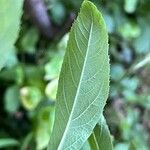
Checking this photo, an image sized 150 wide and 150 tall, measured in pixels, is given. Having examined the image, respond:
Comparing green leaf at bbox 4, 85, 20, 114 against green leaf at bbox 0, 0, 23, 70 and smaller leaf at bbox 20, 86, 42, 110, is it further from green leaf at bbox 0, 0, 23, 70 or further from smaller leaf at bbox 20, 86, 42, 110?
green leaf at bbox 0, 0, 23, 70

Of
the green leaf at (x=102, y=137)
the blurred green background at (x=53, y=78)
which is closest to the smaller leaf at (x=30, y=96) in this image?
the blurred green background at (x=53, y=78)

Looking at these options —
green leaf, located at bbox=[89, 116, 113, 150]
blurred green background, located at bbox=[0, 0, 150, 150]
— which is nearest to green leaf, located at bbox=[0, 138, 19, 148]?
blurred green background, located at bbox=[0, 0, 150, 150]

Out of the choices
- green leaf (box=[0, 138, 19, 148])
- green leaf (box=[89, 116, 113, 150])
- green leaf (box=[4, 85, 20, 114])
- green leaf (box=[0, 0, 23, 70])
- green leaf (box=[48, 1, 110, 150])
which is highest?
green leaf (box=[0, 0, 23, 70])

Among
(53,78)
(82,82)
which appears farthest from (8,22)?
(53,78)

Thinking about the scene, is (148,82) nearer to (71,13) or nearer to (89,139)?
(71,13)

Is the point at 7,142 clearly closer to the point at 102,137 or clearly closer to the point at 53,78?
the point at 53,78

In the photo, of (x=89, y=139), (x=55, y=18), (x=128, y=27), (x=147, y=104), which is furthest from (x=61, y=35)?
(x=89, y=139)
